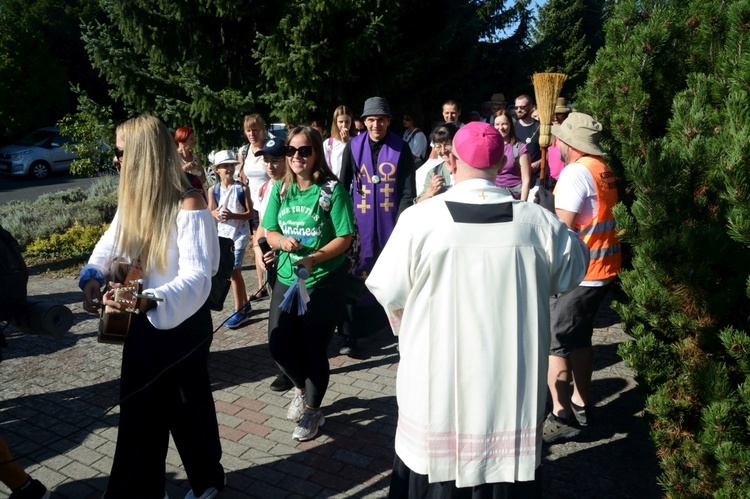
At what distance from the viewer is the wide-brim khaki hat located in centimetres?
389

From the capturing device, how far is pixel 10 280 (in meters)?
2.95

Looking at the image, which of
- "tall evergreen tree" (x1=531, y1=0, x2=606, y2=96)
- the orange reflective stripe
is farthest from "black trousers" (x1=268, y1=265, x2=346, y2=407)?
"tall evergreen tree" (x1=531, y1=0, x2=606, y2=96)

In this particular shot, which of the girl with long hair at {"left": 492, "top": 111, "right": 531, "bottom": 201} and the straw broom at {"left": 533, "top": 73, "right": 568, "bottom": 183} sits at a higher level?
the straw broom at {"left": 533, "top": 73, "right": 568, "bottom": 183}

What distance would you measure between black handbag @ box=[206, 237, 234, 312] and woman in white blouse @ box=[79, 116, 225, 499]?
0.35 feet

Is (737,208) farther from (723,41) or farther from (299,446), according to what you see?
(299,446)

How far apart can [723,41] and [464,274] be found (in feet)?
6.17

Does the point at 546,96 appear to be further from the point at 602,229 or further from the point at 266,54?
the point at 266,54

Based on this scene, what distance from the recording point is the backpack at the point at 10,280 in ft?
9.61

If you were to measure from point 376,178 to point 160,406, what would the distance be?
11.4 ft

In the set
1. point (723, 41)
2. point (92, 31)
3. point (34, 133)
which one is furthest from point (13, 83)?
point (723, 41)

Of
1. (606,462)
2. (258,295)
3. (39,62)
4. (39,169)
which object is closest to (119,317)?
(606,462)

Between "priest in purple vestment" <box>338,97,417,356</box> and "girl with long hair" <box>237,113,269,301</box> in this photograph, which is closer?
"priest in purple vestment" <box>338,97,417,356</box>

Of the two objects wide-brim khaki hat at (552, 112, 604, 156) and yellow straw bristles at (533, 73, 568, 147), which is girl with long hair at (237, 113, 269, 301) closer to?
yellow straw bristles at (533, 73, 568, 147)

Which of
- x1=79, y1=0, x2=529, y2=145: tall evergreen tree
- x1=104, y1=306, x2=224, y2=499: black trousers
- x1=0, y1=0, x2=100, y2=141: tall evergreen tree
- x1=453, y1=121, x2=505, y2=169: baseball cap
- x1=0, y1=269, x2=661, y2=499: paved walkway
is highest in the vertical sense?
x1=0, y1=0, x2=100, y2=141: tall evergreen tree
